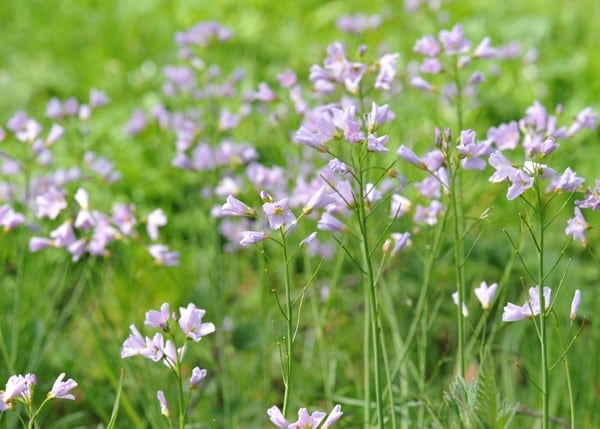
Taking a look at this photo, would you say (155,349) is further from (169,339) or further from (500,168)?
(500,168)

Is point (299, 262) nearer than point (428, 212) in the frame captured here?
No

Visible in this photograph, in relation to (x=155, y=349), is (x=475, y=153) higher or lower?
higher

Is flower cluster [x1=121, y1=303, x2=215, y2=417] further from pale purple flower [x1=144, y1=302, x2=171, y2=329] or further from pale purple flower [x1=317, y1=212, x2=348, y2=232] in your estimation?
pale purple flower [x1=317, y1=212, x2=348, y2=232]

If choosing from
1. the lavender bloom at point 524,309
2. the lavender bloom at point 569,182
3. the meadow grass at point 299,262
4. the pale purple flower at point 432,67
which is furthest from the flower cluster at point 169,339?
the pale purple flower at point 432,67

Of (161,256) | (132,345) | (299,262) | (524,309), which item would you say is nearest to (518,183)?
(524,309)

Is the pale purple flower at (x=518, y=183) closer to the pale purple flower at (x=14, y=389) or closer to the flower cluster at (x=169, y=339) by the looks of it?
the flower cluster at (x=169, y=339)

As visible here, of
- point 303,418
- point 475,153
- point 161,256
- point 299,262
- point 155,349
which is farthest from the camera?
point 299,262
